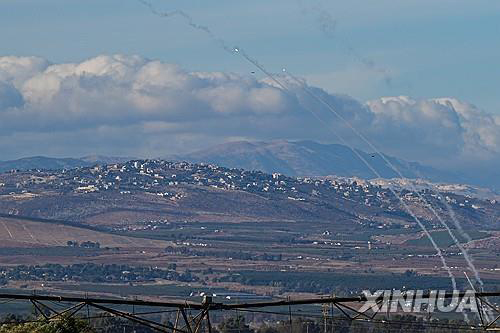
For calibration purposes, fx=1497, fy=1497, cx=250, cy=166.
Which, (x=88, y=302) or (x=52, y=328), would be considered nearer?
(x=88, y=302)

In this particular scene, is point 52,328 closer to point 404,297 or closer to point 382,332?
point 404,297

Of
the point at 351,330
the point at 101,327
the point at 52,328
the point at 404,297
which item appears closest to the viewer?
the point at 404,297

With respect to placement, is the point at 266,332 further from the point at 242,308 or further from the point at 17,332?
the point at 242,308

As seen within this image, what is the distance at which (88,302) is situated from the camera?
62531 mm

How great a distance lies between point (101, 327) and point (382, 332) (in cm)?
3569

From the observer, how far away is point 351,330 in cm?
14612

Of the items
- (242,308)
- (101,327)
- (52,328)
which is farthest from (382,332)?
(242,308)

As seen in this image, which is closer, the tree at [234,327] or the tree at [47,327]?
the tree at [47,327]

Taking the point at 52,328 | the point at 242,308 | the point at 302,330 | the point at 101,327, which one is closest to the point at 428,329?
the point at 302,330

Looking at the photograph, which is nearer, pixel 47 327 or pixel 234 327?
pixel 47 327

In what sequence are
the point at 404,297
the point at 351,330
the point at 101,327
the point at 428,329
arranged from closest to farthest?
1. the point at 404,297
2. the point at 101,327
3. the point at 428,329
4. the point at 351,330

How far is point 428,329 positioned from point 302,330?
11.6m

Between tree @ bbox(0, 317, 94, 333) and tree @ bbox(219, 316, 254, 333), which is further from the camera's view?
tree @ bbox(219, 316, 254, 333)

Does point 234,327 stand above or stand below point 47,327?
below
